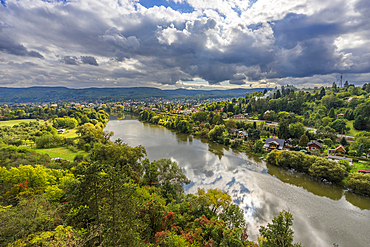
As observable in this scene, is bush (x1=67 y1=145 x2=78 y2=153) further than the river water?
Yes

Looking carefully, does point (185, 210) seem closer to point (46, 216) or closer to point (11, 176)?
point (46, 216)

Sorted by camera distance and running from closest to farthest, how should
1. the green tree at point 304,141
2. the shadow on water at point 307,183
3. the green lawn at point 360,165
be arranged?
the shadow on water at point 307,183, the green lawn at point 360,165, the green tree at point 304,141

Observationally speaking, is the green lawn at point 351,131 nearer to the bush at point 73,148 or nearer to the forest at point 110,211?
the forest at point 110,211

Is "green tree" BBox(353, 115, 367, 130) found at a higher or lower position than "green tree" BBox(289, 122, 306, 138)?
higher

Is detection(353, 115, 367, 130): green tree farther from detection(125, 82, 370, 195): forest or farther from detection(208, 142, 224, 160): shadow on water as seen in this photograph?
detection(208, 142, 224, 160): shadow on water

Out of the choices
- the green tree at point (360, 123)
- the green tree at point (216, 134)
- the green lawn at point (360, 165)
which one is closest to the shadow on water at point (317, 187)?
the green lawn at point (360, 165)

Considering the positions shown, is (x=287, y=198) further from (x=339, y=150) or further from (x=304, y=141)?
(x=304, y=141)

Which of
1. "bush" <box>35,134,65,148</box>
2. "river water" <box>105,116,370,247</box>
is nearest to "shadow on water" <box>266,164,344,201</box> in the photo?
"river water" <box>105,116,370,247</box>
